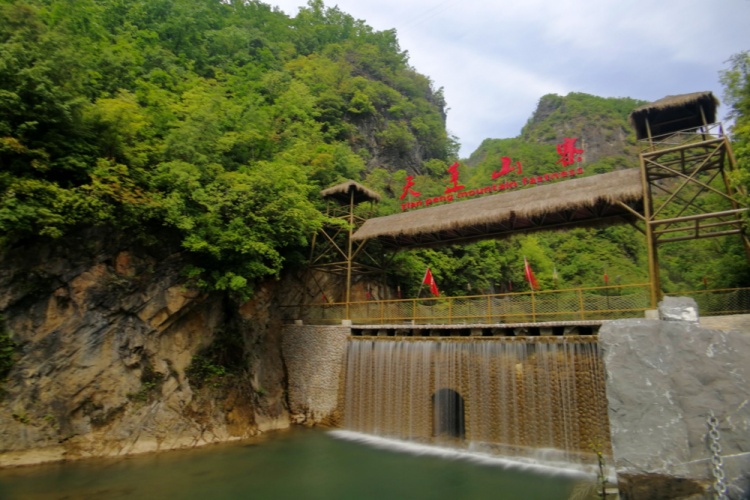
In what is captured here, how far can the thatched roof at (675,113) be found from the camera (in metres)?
12.7

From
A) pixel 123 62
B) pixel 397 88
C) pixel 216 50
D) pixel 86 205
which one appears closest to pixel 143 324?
pixel 86 205

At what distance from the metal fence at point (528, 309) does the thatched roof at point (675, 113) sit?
197 inches

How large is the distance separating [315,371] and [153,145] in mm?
9572

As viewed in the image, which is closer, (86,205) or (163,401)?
(86,205)

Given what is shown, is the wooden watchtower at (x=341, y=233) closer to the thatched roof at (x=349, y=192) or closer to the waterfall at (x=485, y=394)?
the thatched roof at (x=349, y=192)

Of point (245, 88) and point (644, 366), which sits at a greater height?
point (245, 88)

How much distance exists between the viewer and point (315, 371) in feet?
53.5

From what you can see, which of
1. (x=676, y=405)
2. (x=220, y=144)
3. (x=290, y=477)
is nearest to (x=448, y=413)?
(x=290, y=477)

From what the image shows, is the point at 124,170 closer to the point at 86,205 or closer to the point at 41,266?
the point at 86,205

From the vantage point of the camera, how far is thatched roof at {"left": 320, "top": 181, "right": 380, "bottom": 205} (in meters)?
18.1

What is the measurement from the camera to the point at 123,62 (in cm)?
1766

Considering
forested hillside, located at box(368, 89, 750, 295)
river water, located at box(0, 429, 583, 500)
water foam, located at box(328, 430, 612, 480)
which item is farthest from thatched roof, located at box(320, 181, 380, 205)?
river water, located at box(0, 429, 583, 500)

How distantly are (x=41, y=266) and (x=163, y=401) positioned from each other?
4921 millimetres

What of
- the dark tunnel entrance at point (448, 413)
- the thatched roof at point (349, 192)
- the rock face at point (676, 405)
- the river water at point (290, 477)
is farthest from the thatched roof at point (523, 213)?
the rock face at point (676, 405)
